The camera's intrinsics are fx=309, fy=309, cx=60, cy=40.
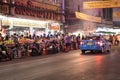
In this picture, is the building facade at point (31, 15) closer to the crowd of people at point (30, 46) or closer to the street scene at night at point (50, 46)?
the street scene at night at point (50, 46)

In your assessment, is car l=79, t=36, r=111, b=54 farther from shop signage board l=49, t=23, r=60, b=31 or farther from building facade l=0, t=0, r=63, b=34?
shop signage board l=49, t=23, r=60, b=31

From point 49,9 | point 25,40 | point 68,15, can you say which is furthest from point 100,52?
point 68,15

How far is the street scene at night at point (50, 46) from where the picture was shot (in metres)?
13.1

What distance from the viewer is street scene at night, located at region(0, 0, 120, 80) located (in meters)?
13.1

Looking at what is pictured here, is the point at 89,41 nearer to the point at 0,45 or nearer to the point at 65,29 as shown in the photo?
the point at 0,45

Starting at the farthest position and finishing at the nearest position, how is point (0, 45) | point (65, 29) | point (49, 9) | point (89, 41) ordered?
1. point (65, 29)
2. point (49, 9)
3. point (89, 41)
4. point (0, 45)

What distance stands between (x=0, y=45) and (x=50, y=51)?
23.1 feet

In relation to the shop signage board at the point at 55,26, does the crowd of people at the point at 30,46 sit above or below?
below

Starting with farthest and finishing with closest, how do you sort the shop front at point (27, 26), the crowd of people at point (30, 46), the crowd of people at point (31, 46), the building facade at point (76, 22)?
the building facade at point (76, 22) < the shop front at point (27, 26) < the crowd of people at point (31, 46) < the crowd of people at point (30, 46)

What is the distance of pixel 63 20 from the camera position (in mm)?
37719

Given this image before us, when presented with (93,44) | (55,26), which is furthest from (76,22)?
(93,44)

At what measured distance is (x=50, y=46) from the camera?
86.2ft

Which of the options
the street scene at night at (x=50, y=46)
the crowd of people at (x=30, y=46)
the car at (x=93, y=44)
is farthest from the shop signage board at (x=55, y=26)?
the car at (x=93, y=44)

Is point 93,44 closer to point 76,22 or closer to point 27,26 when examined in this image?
point 27,26
